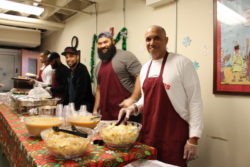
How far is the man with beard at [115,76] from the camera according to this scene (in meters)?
2.44

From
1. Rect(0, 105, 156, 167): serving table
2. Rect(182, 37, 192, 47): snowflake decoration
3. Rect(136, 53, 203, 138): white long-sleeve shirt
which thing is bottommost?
Rect(0, 105, 156, 167): serving table

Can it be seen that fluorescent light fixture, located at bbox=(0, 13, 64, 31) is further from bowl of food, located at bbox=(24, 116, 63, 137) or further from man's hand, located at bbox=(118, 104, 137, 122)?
man's hand, located at bbox=(118, 104, 137, 122)

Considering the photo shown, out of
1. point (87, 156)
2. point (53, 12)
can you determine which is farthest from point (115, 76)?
point (53, 12)

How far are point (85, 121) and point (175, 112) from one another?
67 cm

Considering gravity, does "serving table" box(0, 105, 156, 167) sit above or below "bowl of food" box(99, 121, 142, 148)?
below

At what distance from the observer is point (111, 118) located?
254cm

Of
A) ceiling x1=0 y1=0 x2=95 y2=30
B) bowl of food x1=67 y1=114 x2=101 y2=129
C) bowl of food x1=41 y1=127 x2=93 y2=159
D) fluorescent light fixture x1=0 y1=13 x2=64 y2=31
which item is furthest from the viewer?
fluorescent light fixture x1=0 y1=13 x2=64 y2=31

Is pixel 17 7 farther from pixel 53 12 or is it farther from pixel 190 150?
pixel 190 150

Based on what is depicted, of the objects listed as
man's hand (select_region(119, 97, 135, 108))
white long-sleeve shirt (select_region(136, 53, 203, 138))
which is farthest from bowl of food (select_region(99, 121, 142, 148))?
man's hand (select_region(119, 97, 135, 108))

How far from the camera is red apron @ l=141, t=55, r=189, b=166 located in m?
1.53

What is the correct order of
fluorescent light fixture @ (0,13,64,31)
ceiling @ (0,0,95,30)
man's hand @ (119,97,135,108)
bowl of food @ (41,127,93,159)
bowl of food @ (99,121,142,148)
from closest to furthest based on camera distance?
bowl of food @ (41,127,93,159) < bowl of food @ (99,121,142,148) < man's hand @ (119,97,135,108) < ceiling @ (0,0,95,30) < fluorescent light fixture @ (0,13,64,31)

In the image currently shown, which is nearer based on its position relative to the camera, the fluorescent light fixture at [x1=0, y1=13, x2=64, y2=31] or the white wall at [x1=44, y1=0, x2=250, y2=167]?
the white wall at [x1=44, y1=0, x2=250, y2=167]

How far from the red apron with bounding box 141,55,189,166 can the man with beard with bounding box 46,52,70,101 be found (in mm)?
2131

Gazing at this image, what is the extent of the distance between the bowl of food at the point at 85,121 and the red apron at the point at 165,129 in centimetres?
45
